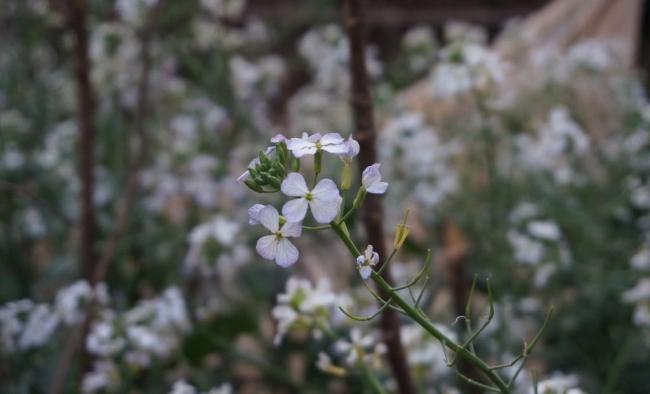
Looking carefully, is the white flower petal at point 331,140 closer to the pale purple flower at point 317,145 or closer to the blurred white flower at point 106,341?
the pale purple flower at point 317,145

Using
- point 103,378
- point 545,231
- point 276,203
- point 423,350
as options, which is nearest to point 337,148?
point 423,350

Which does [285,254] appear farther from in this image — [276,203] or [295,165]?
[276,203]

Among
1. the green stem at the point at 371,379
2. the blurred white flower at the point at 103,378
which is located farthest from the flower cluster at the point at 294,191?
the blurred white flower at the point at 103,378

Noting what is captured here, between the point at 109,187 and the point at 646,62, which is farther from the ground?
the point at 646,62

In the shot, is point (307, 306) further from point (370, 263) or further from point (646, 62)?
point (646, 62)

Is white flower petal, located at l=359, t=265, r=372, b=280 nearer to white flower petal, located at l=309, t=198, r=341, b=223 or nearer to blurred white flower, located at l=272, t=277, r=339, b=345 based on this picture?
white flower petal, located at l=309, t=198, r=341, b=223

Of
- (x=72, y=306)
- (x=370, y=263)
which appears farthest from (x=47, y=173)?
(x=370, y=263)
